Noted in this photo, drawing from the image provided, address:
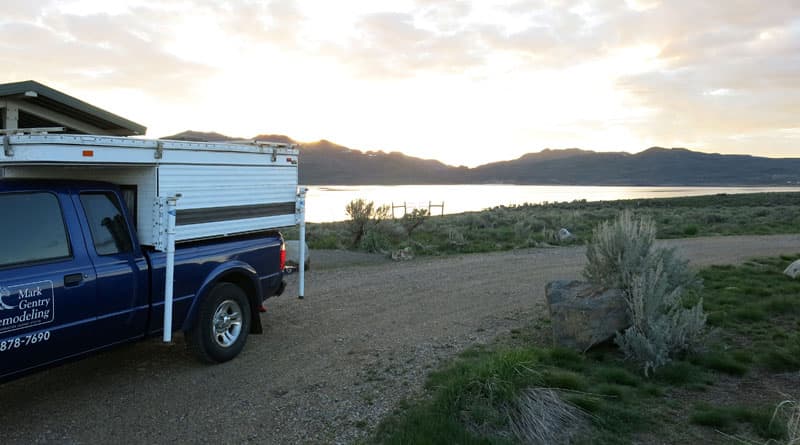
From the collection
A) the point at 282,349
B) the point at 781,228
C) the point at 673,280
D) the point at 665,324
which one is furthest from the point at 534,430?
the point at 781,228

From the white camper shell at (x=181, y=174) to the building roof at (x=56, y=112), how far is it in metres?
3.03

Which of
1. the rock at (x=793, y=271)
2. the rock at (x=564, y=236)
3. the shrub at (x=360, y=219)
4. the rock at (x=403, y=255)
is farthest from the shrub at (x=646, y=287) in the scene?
the rock at (x=564, y=236)

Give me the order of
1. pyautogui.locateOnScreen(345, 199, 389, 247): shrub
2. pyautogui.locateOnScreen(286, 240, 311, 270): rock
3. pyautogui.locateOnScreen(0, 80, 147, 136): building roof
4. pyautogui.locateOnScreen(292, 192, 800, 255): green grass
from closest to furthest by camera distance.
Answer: pyautogui.locateOnScreen(0, 80, 147, 136): building roof
pyautogui.locateOnScreen(286, 240, 311, 270): rock
pyautogui.locateOnScreen(292, 192, 800, 255): green grass
pyautogui.locateOnScreen(345, 199, 389, 247): shrub

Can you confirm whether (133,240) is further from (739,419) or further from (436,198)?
(436,198)

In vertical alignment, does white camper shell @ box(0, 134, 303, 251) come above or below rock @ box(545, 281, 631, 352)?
above

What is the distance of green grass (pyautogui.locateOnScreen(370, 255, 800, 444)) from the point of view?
4.39 meters

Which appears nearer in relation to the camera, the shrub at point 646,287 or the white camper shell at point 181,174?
the white camper shell at point 181,174

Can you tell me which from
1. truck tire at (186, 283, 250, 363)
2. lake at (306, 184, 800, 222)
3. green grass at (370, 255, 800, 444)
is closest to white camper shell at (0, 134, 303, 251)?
truck tire at (186, 283, 250, 363)

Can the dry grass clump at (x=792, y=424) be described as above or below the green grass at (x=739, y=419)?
above

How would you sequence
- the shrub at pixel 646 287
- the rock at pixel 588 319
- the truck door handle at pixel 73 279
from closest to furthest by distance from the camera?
the truck door handle at pixel 73 279, the shrub at pixel 646 287, the rock at pixel 588 319

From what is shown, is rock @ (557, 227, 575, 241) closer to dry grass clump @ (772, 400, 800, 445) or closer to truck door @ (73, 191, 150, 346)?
dry grass clump @ (772, 400, 800, 445)

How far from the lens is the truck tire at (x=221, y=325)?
592 cm

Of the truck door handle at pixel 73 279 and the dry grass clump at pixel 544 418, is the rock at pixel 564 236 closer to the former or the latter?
the dry grass clump at pixel 544 418

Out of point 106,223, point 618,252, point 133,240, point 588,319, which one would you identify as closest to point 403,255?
point 618,252
